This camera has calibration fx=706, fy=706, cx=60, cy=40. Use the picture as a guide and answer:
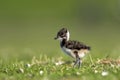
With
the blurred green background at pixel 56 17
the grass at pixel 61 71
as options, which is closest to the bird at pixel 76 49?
the grass at pixel 61 71

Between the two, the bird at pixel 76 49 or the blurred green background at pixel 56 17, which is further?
the blurred green background at pixel 56 17

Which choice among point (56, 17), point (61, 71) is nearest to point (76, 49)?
point (61, 71)

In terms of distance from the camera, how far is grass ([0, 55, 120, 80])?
14.1 m

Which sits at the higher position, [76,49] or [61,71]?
[76,49]

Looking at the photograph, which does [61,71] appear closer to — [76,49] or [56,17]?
[76,49]

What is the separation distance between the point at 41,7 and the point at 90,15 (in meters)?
3.69

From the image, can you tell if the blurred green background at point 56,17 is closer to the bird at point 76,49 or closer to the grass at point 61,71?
the grass at point 61,71

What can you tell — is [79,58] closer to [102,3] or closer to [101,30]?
[101,30]

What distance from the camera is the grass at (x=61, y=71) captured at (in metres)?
14.1

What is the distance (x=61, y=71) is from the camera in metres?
14.7

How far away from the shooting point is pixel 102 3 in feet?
160

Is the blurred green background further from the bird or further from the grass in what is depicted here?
A: the bird

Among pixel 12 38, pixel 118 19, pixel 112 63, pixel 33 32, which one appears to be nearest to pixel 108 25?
pixel 118 19

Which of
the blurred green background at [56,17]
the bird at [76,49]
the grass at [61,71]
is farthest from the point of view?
the blurred green background at [56,17]
